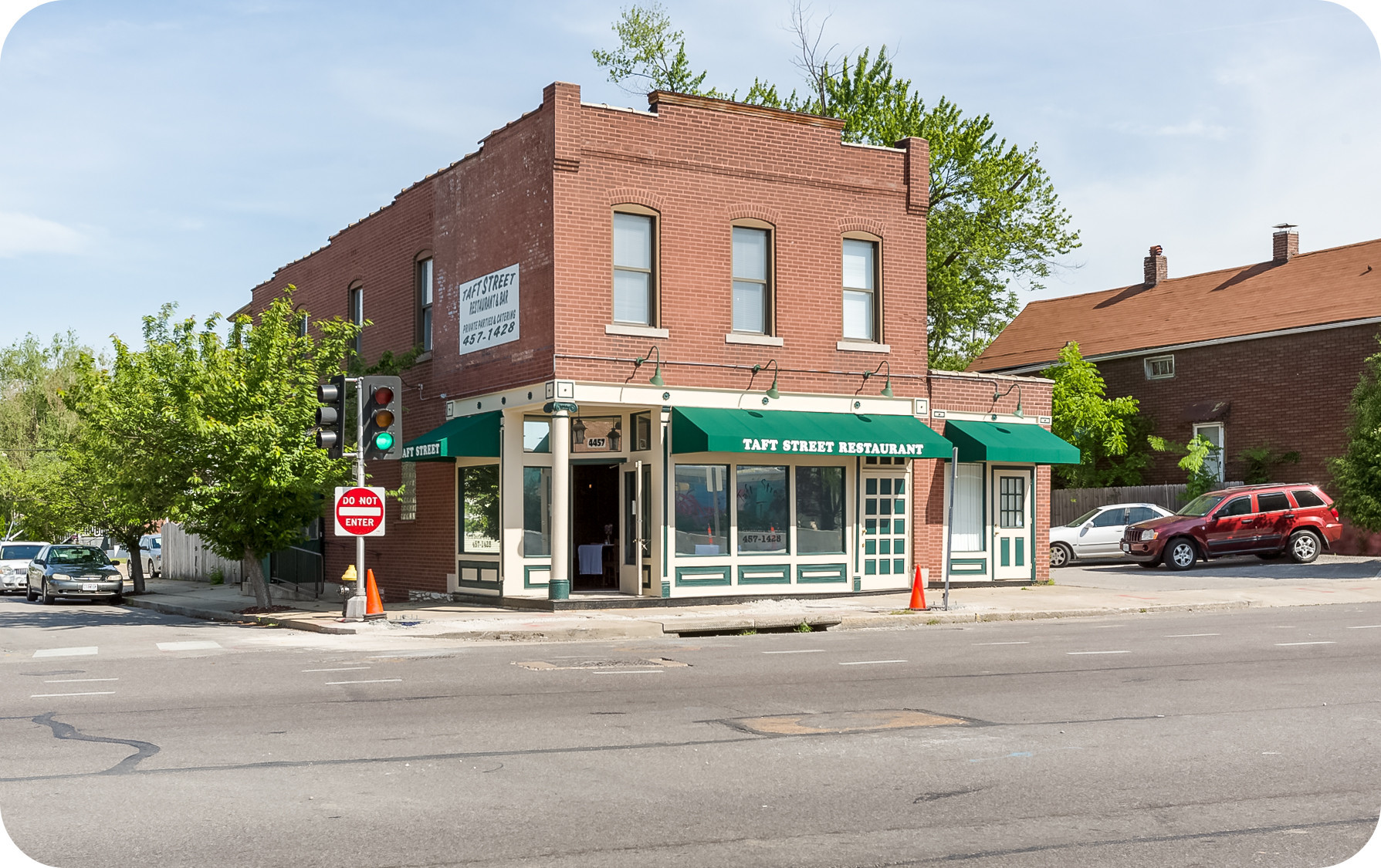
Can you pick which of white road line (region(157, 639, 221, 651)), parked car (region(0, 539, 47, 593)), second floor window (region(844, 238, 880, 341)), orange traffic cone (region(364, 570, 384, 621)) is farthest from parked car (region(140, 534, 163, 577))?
second floor window (region(844, 238, 880, 341))

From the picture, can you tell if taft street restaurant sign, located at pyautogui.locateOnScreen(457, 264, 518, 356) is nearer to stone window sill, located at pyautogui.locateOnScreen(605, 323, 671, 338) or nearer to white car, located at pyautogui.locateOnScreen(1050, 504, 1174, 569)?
stone window sill, located at pyautogui.locateOnScreen(605, 323, 671, 338)

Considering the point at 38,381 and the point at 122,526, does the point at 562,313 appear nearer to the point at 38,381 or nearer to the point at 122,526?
the point at 122,526

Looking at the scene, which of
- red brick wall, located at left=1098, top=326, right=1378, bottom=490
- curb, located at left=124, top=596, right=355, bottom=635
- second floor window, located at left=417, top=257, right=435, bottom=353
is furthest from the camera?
red brick wall, located at left=1098, top=326, right=1378, bottom=490

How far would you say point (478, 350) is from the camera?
22422 millimetres

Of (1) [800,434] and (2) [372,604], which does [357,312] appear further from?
(1) [800,434]

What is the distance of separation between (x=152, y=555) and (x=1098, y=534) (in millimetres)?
34484

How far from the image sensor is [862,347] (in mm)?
22688

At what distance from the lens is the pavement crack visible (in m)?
8.20

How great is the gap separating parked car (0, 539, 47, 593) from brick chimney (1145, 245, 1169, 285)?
3666 cm

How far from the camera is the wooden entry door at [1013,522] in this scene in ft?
80.1

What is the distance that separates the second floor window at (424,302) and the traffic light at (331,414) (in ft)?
21.4

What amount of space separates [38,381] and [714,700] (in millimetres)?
60042

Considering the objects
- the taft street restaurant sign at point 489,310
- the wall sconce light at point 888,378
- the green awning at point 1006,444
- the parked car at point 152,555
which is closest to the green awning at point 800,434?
the wall sconce light at point 888,378

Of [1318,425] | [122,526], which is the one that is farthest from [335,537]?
[1318,425]
